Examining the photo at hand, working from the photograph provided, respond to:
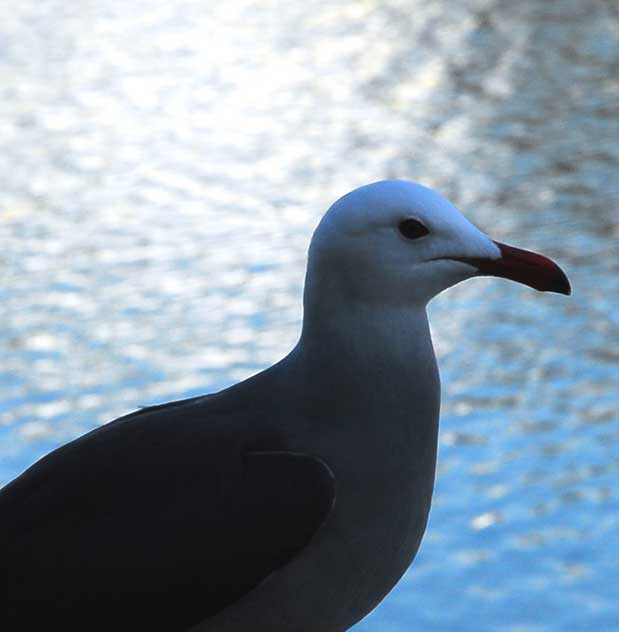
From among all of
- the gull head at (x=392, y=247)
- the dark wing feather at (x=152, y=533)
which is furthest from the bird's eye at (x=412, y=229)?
the dark wing feather at (x=152, y=533)

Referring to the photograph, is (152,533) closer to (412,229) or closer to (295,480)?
(295,480)

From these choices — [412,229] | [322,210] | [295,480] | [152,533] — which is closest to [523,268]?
[412,229]

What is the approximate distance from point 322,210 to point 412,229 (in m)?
4.64

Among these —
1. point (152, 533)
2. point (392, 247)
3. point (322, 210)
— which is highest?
point (322, 210)

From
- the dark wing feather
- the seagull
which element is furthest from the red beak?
the dark wing feather

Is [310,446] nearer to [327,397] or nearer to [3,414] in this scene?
[327,397]

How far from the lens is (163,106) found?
26.7 feet

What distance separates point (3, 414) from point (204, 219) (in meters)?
1.81

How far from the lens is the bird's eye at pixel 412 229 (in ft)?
5.25

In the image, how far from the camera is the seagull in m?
1.61

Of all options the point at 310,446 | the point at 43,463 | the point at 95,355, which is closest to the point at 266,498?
the point at 310,446

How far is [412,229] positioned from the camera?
160 cm

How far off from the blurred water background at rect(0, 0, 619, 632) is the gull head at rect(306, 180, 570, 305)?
6.84ft

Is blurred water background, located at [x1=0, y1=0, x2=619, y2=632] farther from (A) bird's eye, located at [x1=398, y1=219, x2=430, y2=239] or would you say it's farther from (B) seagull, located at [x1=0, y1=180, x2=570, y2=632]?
(A) bird's eye, located at [x1=398, y1=219, x2=430, y2=239]
